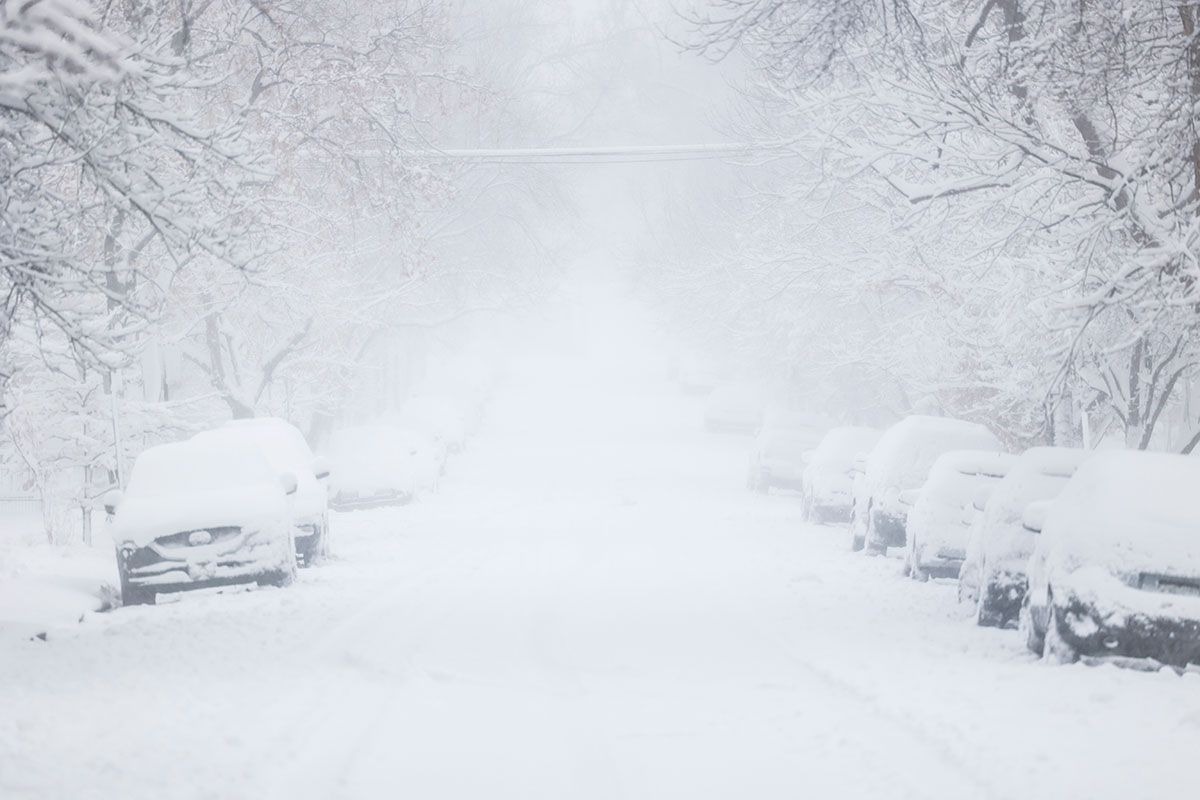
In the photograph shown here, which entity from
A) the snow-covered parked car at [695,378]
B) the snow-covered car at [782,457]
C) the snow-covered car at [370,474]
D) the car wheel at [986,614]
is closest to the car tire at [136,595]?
the car wheel at [986,614]

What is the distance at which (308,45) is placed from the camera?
16188 mm

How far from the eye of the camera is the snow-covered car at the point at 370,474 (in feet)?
99.2

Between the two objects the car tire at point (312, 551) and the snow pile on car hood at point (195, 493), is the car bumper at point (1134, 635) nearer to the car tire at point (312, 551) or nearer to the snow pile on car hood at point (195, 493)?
the snow pile on car hood at point (195, 493)

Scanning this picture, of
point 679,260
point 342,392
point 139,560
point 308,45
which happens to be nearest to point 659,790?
point 139,560

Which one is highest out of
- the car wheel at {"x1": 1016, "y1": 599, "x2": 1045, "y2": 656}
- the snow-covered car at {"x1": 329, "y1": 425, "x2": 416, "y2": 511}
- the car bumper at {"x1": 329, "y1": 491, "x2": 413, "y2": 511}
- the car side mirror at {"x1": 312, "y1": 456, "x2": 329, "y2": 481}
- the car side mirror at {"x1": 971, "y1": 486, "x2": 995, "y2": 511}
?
the car side mirror at {"x1": 971, "y1": 486, "x2": 995, "y2": 511}

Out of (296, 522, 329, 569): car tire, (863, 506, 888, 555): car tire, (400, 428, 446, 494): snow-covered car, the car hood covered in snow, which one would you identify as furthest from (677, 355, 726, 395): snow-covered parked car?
the car hood covered in snow

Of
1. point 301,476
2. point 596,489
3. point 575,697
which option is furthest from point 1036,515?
point 596,489

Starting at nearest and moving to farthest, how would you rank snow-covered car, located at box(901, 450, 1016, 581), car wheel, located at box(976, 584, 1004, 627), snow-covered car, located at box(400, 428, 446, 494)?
car wheel, located at box(976, 584, 1004, 627) < snow-covered car, located at box(901, 450, 1016, 581) < snow-covered car, located at box(400, 428, 446, 494)

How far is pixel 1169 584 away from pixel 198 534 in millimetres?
9797

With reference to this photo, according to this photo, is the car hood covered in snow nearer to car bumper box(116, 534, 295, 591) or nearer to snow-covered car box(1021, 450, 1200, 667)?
car bumper box(116, 534, 295, 591)

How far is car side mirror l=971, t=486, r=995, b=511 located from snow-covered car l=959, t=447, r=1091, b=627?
A: 0.79 m

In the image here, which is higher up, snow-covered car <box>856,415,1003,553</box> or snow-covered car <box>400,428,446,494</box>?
snow-covered car <box>856,415,1003,553</box>

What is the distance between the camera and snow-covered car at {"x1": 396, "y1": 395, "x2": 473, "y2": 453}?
40031 mm

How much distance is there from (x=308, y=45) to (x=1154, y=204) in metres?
9.58
